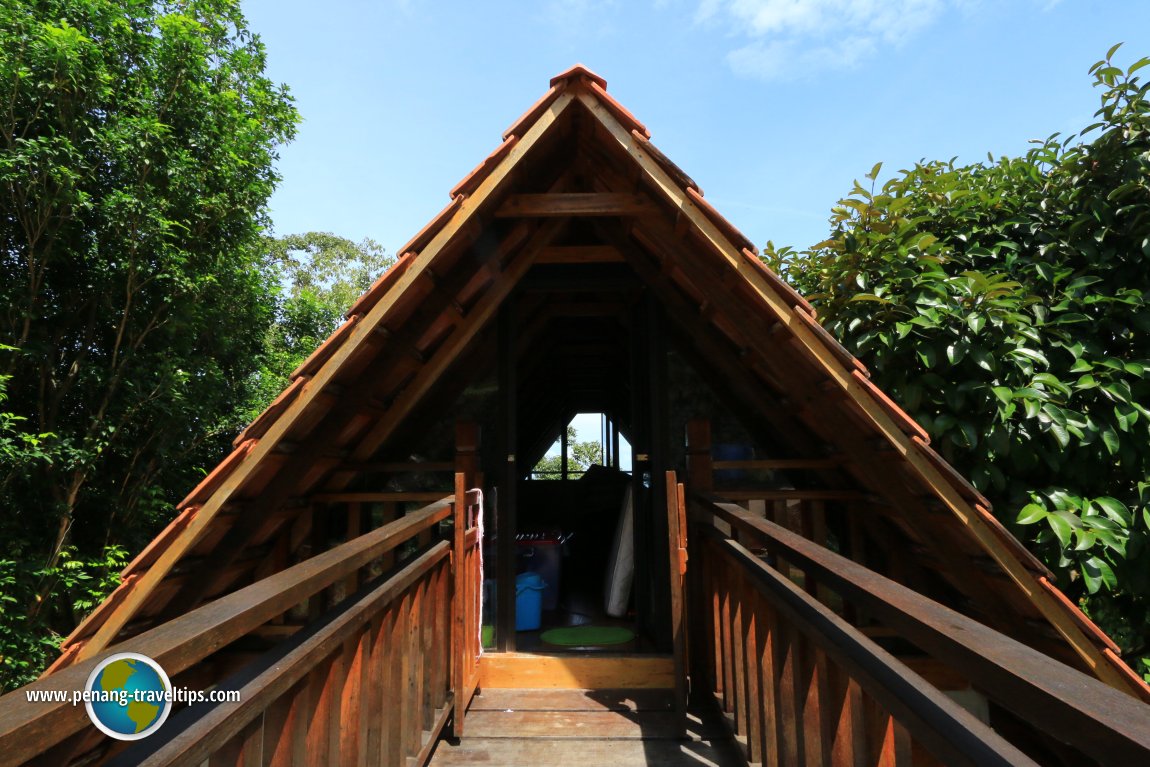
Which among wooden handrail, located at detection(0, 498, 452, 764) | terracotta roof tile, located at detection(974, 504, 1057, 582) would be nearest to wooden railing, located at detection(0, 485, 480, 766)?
wooden handrail, located at detection(0, 498, 452, 764)

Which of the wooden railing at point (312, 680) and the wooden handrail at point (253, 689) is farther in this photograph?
the wooden handrail at point (253, 689)

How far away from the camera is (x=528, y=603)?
4.56 meters

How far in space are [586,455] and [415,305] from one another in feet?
105

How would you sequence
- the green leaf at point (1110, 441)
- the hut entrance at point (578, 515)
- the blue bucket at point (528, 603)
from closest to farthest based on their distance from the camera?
the green leaf at point (1110, 441), the hut entrance at point (578, 515), the blue bucket at point (528, 603)

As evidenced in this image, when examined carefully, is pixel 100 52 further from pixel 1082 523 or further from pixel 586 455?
pixel 586 455

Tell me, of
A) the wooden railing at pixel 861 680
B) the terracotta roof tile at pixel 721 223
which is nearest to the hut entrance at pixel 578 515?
the wooden railing at pixel 861 680

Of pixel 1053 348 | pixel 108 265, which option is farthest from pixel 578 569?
pixel 108 265

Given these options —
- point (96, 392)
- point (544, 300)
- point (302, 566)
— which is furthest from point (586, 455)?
point (302, 566)

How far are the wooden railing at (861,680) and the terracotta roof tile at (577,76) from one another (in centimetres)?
197

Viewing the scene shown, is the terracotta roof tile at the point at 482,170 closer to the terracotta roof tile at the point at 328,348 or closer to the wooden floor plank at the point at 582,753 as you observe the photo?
the terracotta roof tile at the point at 328,348

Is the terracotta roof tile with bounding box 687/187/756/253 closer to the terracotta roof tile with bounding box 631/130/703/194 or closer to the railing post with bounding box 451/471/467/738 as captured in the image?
the terracotta roof tile with bounding box 631/130/703/194

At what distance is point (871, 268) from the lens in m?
3.99

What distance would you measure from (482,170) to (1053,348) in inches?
143

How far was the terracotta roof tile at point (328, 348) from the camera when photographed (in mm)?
2525
